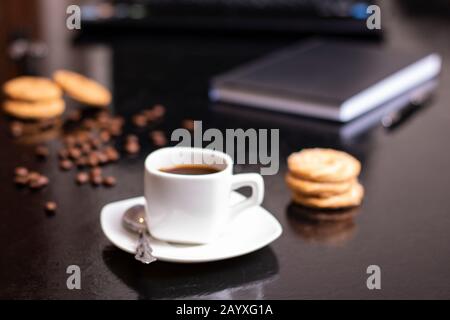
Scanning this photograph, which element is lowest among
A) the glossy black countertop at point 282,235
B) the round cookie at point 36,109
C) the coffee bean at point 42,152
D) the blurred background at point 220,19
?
the glossy black countertop at point 282,235

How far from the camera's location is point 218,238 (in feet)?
3.63

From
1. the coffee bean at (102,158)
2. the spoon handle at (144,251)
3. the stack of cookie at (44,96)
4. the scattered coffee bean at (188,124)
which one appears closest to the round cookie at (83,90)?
the stack of cookie at (44,96)

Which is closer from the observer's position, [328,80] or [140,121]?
[140,121]

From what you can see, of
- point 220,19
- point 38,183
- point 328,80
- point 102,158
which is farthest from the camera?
point 220,19

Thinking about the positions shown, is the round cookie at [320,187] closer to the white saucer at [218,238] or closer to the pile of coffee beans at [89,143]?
the white saucer at [218,238]

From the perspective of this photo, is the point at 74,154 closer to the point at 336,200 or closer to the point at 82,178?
the point at 82,178

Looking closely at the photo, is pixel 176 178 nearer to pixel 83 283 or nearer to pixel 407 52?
pixel 83 283

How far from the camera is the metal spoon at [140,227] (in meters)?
Answer: 1.04

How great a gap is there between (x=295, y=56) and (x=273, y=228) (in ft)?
3.20

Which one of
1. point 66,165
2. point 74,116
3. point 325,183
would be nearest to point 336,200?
point 325,183

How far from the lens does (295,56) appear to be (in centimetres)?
203

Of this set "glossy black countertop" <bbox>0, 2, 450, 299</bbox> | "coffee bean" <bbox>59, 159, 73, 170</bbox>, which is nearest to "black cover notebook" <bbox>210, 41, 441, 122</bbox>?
"glossy black countertop" <bbox>0, 2, 450, 299</bbox>

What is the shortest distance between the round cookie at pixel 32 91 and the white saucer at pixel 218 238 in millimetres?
555

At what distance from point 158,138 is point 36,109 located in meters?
0.29
